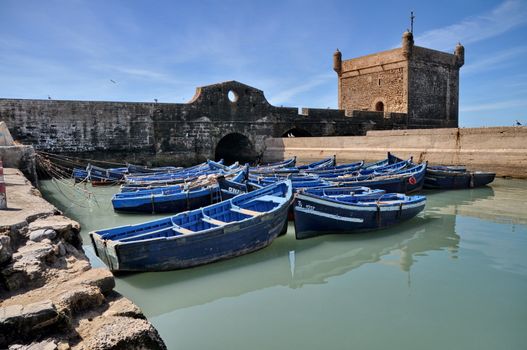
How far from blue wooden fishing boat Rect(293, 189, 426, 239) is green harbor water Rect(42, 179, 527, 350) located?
20 centimetres

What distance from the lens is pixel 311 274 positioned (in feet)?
19.3

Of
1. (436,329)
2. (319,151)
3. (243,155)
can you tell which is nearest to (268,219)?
(436,329)

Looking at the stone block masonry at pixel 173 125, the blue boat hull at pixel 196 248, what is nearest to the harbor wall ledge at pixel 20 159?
the stone block masonry at pixel 173 125

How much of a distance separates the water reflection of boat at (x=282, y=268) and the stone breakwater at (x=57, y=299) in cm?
124

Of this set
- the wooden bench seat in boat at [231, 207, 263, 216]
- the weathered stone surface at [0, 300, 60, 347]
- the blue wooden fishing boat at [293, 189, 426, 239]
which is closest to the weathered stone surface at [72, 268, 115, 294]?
the weathered stone surface at [0, 300, 60, 347]

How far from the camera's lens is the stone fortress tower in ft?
89.5

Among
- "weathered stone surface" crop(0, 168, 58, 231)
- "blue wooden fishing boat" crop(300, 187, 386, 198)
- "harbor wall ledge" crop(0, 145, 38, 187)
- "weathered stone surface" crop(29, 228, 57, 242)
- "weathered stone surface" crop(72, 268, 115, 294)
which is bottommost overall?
"weathered stone surface" crop(72, 268, 115, 294)

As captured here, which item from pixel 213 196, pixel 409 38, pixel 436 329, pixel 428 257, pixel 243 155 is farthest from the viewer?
pixel 409 38

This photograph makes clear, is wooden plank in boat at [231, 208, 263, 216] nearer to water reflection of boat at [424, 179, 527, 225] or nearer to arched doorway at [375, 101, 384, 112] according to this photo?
water reflection of boat at [424, 179, 527, 225]

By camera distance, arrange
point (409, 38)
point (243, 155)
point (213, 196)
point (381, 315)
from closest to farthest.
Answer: point (381, 315)
point (213, 196)
point (243, 155)
point (409, 38)

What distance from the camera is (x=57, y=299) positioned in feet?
9.90

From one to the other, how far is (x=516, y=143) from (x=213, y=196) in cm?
1143

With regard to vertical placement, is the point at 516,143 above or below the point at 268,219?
above

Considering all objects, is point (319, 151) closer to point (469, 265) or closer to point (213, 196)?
point (213, 196)
